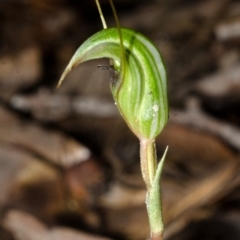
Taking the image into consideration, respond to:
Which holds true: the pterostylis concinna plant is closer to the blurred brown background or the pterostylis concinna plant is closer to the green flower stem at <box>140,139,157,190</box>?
the green flower stem at <box>140,139,157,190</box>

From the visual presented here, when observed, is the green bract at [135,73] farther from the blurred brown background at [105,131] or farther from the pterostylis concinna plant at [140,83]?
the blurred brown background at [105,131]

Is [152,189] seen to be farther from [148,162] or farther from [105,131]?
[105,131]

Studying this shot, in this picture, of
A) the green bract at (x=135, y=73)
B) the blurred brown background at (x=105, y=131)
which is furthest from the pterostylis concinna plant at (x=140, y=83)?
the blurred brown background at (x=105, y=131)

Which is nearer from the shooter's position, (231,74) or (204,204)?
(204,204)

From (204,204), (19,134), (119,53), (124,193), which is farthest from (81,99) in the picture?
(119,53)

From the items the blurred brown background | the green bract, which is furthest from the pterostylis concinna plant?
the blurred brown background

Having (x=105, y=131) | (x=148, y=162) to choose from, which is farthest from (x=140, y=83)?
(x=105, y=131)

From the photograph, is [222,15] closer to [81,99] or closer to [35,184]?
[81,99]
